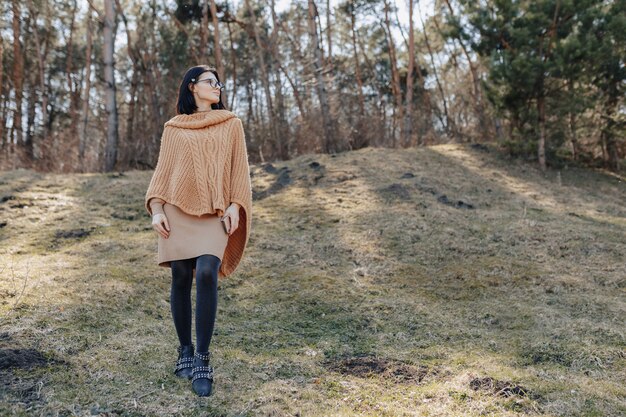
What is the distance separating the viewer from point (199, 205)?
280 centimetres

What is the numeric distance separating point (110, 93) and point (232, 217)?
9.62 m

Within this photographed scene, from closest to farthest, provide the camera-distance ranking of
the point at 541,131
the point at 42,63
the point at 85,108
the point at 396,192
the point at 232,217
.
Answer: the point at 232,217 < the point at 396,192 < the point at 541,131 < the point at 85,108 < the point at 42,63

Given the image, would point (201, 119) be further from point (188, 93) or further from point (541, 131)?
point (541, 131)

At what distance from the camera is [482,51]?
11.2 m

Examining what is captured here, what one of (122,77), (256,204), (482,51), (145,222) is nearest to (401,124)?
Answer: (482,51)

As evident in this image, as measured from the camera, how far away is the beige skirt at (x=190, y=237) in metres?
2.76

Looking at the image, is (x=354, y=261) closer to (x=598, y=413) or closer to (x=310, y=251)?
(x=310, y=251)

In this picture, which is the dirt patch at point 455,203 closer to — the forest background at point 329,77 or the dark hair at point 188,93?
the forest background at point 329,77

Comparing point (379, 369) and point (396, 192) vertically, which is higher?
point (396, 192)

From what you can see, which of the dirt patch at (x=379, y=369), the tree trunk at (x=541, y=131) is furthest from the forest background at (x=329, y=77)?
the dirt patch at (x=379, y=369)

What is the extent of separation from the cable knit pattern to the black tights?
24 centimetres

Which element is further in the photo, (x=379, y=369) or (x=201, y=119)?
(x=379, y=369)

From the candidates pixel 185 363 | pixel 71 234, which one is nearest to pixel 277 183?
pixel 71 234

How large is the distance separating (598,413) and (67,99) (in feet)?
62.8
